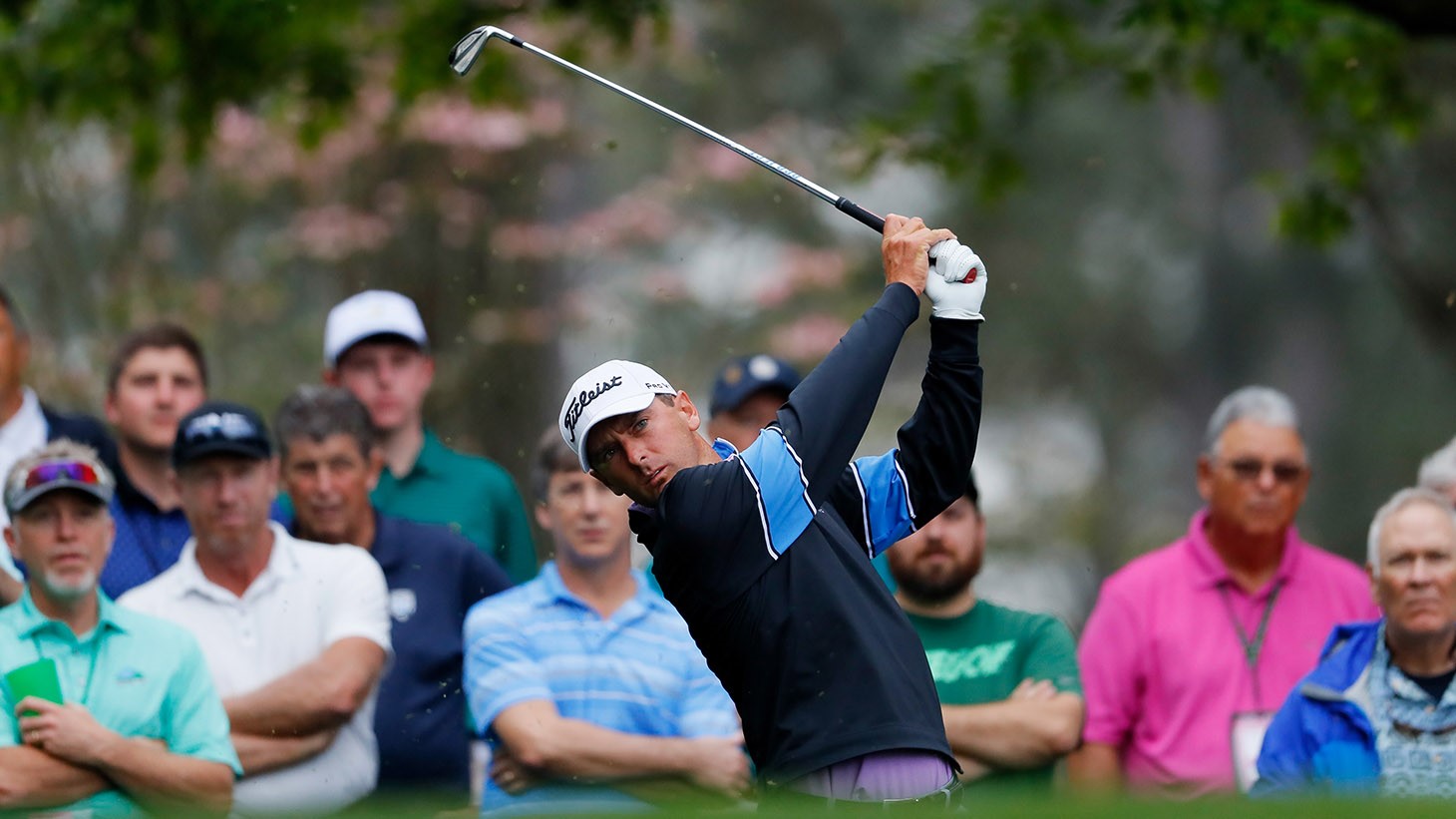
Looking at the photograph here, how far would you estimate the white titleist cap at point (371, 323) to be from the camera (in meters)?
8.13

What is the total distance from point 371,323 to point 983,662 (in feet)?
8.39

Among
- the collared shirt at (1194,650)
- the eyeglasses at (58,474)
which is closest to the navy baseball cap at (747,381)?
the collared shirt at (1194,650)

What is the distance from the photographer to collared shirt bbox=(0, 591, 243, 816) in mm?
6656

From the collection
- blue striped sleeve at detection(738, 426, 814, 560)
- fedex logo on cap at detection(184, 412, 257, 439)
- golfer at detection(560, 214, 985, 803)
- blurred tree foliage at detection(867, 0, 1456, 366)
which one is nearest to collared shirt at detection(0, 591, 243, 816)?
fedex logo on cap at detection(184, 412, 257, 439)

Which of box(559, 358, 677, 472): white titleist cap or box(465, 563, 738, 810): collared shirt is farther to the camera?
box(465, 563, 738, 810): collared shirt

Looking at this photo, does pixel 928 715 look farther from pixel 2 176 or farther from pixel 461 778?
pixel 2 176

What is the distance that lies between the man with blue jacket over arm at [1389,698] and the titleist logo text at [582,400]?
2.66m

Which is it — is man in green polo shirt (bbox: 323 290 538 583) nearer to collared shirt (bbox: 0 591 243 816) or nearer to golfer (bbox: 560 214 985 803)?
collared shirt (bbox: 0 591 243 816)

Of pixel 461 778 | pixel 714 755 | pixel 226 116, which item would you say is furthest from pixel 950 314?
pixel 226 116

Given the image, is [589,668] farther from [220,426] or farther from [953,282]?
[953,282]

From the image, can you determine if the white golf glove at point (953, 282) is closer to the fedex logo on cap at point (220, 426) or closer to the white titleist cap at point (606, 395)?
the white titleist cap at point (606, 395)

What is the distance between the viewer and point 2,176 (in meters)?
14.2

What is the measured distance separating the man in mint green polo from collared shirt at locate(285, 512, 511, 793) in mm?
624

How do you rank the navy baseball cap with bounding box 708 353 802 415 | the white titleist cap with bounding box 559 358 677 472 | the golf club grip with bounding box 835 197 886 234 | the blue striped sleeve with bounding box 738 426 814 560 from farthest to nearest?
the navy baseball cap with bounding box 708 353 802 415, the golf club grip with bounding box 835 197 886 234, the white titleist cap with bounding box 559 358 677 472, the blue striped sleeve with bounding box 738 426 814 560
